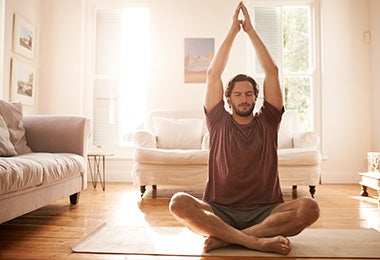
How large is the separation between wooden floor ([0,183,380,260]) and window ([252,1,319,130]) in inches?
64.8

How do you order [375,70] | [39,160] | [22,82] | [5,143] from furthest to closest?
[375,70]
[22,82]
[5,143]
[39,160]

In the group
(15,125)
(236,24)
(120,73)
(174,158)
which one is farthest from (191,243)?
(120,73)

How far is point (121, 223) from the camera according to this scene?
229 centimetres

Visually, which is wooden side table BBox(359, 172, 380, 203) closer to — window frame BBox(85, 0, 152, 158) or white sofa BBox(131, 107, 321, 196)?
white sofa BBox(131, 107, 321, 196)

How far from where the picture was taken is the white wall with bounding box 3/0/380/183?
15.1 feet

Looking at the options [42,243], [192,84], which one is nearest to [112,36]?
[192,84]

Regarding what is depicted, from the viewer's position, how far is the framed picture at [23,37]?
4074mm

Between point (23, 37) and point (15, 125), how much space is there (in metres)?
2.14

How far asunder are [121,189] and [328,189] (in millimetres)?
2521

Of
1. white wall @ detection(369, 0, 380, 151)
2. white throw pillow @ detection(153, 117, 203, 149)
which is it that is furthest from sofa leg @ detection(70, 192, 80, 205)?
white wall @ detection(369, 0, 380, 151)

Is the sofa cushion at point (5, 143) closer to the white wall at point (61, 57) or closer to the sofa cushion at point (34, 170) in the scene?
the sofa cushion at point (34, 170)

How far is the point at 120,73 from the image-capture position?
493cm

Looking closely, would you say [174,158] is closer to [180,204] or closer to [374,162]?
[180,204]

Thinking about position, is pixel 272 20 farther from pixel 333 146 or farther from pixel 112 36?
pixel 112 36
